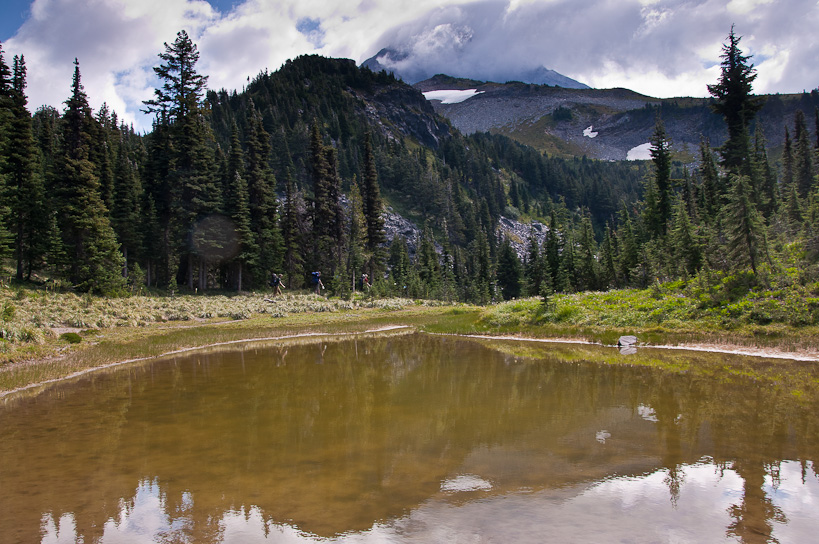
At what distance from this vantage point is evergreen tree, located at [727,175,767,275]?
A: 81.0 ft

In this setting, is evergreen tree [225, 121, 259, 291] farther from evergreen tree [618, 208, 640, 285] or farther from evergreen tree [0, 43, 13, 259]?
evergreen tree [618, 208, 640, 285]

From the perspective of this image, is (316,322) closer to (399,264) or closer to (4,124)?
(4,124)

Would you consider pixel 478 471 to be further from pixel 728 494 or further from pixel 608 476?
pixel 728 494

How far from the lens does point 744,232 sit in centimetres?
2508

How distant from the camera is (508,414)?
11266 millimetres

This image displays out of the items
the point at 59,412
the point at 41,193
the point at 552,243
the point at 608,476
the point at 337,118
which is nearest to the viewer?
the point at 608,476

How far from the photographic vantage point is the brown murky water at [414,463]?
6078 millimetres

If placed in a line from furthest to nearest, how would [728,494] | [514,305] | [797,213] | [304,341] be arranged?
[797,213]
[514,305]
[304,341]
[728,494]

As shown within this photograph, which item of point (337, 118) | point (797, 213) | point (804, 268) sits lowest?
point (804, 268)

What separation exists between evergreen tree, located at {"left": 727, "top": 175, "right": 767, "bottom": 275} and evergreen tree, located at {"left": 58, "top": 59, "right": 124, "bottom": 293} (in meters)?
43.7

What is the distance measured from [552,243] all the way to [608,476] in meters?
74.9

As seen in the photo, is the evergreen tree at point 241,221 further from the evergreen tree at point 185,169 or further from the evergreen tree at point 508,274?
the evergreen tree at point 508,274

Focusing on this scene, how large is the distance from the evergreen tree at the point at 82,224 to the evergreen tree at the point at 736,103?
57.9m

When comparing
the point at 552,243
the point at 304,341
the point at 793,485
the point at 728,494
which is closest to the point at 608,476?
the point at 728,494
